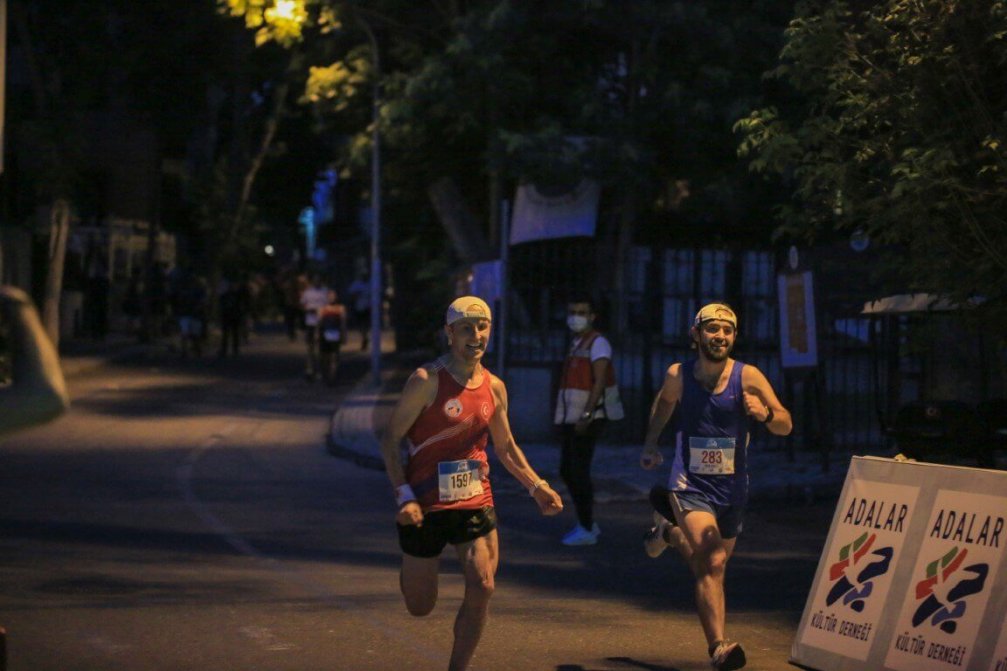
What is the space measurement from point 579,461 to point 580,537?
60cm

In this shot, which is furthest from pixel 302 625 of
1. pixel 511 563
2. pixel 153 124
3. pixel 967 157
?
pixel 153 124

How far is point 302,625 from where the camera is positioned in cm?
888

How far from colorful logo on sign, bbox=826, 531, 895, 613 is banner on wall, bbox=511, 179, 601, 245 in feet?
66.4

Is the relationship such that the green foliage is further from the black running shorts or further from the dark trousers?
the black running shorts

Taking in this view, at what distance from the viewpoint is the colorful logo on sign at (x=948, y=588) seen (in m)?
6.89

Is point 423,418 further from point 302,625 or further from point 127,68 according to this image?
point 127,68

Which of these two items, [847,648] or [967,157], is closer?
[847,648]

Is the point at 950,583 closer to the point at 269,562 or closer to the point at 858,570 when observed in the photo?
the point at 858,570

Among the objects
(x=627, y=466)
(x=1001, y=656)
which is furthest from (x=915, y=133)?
(x=627, y=466)

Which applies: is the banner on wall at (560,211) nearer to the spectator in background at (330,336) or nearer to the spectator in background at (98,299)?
the spectator in background at (330,336)

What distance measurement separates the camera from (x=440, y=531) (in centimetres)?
716

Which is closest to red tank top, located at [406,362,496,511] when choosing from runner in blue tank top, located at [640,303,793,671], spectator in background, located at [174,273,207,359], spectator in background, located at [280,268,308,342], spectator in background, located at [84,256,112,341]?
runner in blue tank top, located at [640,303,793,671]

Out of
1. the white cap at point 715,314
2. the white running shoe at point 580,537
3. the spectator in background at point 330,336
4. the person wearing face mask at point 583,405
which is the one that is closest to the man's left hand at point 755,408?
the white cap at point 715,314

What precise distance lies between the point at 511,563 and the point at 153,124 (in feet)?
124
